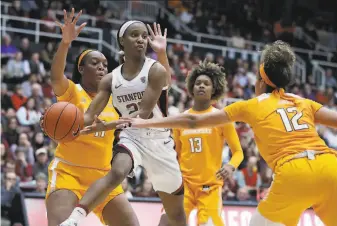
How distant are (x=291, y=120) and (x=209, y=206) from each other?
2.31m

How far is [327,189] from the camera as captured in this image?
5773mm

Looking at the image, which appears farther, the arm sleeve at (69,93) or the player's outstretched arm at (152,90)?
the arm sleeve at (69,93)

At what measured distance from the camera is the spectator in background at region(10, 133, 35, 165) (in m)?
12.8

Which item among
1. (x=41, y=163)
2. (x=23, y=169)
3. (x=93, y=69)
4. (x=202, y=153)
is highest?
(x=93, y=69)

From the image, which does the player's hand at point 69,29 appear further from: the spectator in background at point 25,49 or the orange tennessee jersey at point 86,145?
the spectator in background at point 25,49

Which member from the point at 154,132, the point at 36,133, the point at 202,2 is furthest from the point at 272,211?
the point at 202,2

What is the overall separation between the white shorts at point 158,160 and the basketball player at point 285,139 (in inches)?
24.0

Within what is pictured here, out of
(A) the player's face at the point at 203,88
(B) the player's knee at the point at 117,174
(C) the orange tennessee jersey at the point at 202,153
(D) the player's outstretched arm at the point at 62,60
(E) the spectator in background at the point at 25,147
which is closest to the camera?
(B) the player's knee at the point at 117,174

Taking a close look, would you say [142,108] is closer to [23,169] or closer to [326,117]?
[326,117]

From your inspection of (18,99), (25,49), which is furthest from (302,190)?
(25,49)

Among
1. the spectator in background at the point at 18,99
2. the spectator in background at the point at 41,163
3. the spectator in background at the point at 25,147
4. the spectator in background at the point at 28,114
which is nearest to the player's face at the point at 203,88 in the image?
the spectator in background at the point at 41,163

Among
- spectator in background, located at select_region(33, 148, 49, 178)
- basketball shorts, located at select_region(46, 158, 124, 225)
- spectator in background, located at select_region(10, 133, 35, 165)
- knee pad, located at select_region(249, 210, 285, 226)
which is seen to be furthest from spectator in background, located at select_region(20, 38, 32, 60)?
knee pad, located at select_region(249, 210, 285, 226)

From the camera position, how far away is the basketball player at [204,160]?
26.5 ft

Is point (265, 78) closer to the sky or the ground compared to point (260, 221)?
closer to the sky
